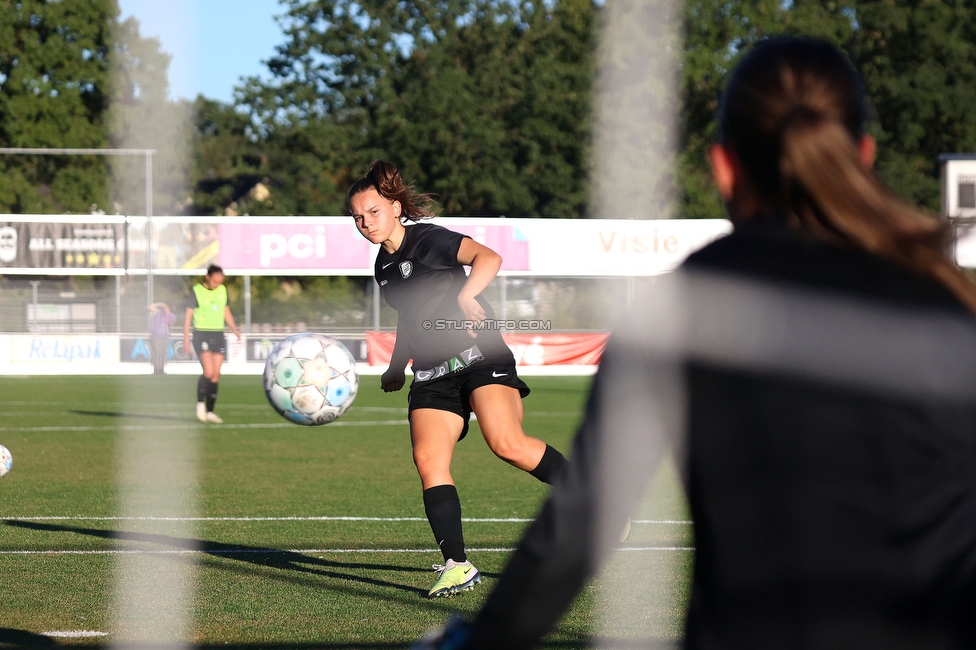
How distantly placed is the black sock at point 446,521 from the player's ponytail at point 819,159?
428cm

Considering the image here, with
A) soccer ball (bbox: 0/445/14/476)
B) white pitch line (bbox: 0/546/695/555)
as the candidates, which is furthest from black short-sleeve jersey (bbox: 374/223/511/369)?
soccer ball (bbox: 0/445/14/476)

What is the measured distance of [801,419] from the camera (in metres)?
1.51

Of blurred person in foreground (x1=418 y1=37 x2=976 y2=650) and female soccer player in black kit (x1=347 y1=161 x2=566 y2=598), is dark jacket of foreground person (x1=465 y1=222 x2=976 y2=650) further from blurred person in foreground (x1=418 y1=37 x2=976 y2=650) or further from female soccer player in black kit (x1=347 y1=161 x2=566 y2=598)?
female soccer player in black kit (x1=347 y1=161 x2=566 y2=598)

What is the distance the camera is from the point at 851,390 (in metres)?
1.51

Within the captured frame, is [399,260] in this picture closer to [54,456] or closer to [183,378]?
[54,456]

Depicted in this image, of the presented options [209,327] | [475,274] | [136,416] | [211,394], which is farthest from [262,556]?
[136,416]

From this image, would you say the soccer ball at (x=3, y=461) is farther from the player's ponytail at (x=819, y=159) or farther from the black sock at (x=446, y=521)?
the player's ponytail at (x=819, y=159)

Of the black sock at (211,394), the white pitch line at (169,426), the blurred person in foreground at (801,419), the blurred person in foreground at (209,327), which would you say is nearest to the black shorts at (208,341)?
the blurred person in foreground at (209,327)

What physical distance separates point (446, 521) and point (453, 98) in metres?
45.3

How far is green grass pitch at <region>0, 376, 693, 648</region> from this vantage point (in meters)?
5.16

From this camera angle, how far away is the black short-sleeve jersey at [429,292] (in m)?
5.95

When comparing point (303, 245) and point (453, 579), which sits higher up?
point (303, 245)

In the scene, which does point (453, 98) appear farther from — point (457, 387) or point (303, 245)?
point (457, 387)

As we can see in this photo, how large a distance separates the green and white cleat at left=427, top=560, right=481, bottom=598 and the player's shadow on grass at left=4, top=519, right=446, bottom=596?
0.18m
